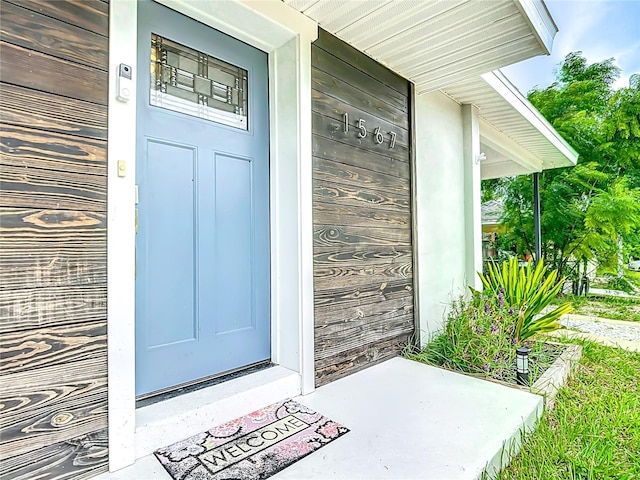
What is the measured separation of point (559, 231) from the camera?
7.53 metres

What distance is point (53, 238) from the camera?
4.25ft

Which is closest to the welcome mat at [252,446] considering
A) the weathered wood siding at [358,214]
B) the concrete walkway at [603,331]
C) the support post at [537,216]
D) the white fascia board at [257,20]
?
the weathered wood siding at [358,214]

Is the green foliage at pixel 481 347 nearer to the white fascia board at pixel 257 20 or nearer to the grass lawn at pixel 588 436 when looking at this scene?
the grass lawn at pixel 588 436

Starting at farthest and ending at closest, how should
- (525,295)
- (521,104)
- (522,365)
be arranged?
1. (521,104)
2. (525,295)
3. (522,365)

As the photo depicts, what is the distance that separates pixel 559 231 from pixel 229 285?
7.90m

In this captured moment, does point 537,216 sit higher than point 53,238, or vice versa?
point 537,216

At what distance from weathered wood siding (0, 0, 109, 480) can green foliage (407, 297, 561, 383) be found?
230 centimetres

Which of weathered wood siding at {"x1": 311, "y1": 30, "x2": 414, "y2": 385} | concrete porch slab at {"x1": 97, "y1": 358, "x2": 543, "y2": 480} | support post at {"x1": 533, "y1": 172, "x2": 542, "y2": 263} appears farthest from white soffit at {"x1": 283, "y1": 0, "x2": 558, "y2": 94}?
support post at {"x1": 533, "y1": 172, "x2": 542, "y2": 263}

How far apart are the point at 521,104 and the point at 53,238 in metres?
4.86

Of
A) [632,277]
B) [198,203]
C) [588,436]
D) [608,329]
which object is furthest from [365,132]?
[632,277]

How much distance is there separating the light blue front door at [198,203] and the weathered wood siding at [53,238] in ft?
1.07

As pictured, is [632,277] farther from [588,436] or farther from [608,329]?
[588,436]

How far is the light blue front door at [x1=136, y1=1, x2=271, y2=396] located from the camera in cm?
175

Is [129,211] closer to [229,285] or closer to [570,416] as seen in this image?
[229,285]
